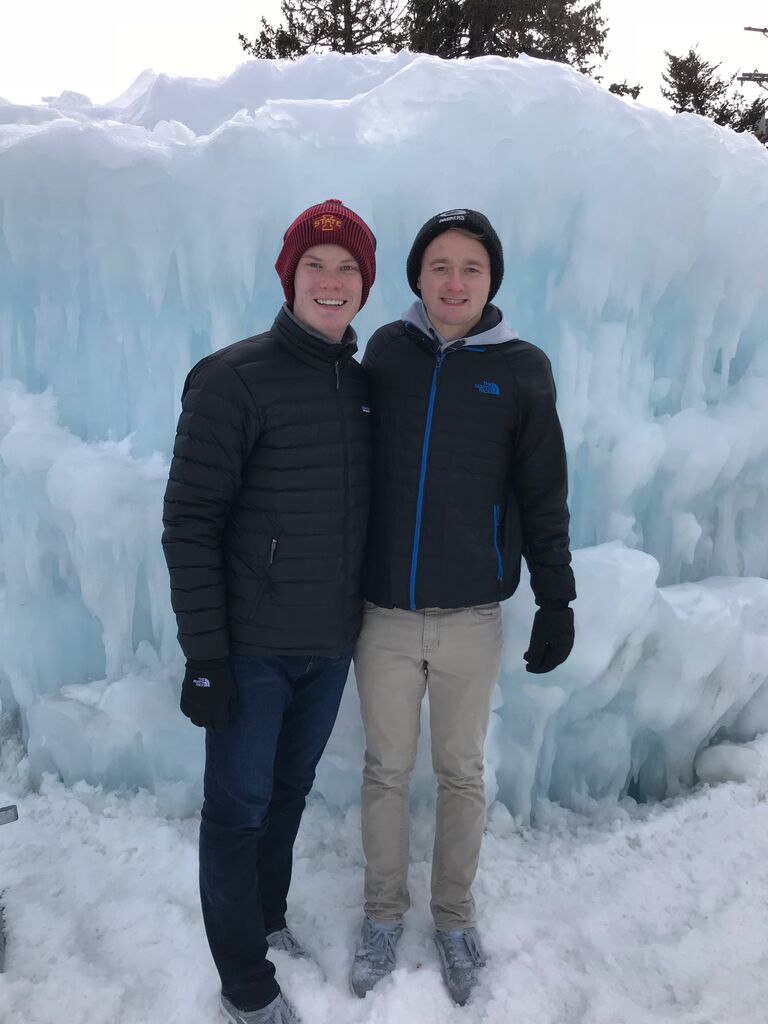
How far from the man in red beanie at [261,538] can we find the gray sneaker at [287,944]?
0.79 ft

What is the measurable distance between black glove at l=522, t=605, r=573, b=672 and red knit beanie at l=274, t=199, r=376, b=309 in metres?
1.13

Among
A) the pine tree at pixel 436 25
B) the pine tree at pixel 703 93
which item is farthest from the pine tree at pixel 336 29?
the pine tree at pixel 703 93

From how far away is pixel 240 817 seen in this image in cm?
179

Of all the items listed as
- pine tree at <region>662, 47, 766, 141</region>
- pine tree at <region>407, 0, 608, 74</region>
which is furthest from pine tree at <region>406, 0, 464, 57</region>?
pine tree at <region>662, 47, 766, 141</region>

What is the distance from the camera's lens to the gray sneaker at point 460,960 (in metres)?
2.07

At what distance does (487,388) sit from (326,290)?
51cm

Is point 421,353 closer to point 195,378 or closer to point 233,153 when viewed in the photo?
point 195,378

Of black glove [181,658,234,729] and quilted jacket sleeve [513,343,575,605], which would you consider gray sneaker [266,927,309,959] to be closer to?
black glove [181,658,234,729]

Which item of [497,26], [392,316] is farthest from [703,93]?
[392,316]

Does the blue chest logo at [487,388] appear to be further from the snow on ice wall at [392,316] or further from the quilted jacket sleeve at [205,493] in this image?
the snow on ice wall at [392,316]

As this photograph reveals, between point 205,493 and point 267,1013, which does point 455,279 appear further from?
point 267,1013

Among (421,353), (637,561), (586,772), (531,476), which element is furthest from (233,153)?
(586,772)

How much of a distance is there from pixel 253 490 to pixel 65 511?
5.42 feet

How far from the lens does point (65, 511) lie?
3.02m
